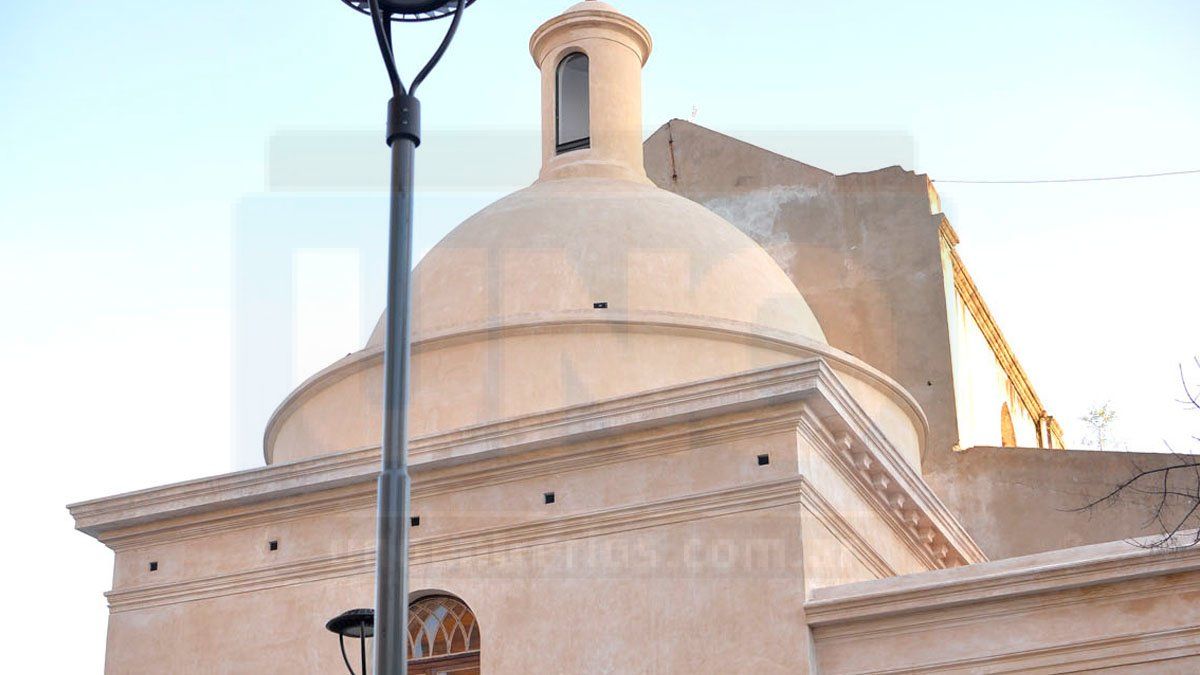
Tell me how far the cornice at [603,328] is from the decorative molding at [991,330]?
4.32 metres

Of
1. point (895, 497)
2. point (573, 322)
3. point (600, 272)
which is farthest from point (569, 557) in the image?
point (600, 272)

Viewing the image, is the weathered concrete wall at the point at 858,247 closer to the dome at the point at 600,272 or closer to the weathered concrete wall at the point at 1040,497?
the weathered concrete wall at the point at 1040,497

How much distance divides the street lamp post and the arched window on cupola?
11914mm

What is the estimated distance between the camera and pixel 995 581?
42.8ft

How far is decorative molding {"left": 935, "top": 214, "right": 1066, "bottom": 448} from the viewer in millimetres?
21469

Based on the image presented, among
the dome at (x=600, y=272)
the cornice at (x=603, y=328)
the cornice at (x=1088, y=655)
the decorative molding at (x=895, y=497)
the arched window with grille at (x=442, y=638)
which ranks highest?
the dome at (x=600, y=272)

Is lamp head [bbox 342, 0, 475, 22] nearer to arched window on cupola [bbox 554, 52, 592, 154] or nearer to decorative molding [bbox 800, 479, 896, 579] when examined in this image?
decorative molding [bbox 800, 479, 896, 579]

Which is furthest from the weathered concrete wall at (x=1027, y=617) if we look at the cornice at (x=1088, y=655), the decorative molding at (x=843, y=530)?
the decorative molding at (x=843, y=530)

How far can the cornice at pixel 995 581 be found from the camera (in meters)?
12.5

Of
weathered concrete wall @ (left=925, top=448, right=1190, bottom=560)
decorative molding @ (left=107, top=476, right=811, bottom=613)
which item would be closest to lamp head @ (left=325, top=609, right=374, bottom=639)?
decorative molding @ (left=107, top=476, right=811, bottom=613)

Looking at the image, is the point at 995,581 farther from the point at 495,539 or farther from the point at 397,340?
the point at 397,340

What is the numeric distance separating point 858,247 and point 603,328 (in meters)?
6.17

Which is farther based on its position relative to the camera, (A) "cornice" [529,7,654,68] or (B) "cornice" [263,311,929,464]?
(A) "cornice" [529,7,654,68]

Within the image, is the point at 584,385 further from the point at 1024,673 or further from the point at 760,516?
the point at 1024,673
